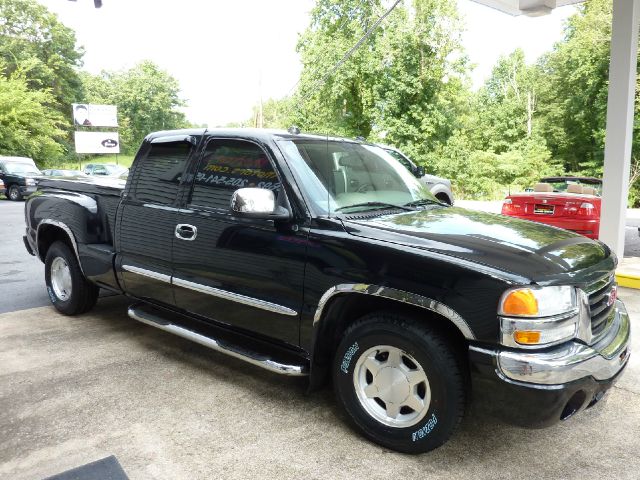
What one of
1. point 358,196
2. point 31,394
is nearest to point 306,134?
point 358,196

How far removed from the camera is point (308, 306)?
9.90ft

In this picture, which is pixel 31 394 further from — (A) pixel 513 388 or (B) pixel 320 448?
(A) pixel 513 388

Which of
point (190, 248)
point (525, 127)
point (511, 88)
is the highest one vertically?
point (511, 88)

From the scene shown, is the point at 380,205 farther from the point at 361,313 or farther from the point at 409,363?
the point at 409,363

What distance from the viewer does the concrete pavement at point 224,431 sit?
2656mm

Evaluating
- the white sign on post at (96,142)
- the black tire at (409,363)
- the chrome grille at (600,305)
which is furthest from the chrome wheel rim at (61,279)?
the white sign on post at (96,142)

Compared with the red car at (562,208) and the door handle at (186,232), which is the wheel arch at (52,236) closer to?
the door handle at (186,232)

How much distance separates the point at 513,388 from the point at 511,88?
43.7 meters

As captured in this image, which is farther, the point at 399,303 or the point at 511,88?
the point at 511,88

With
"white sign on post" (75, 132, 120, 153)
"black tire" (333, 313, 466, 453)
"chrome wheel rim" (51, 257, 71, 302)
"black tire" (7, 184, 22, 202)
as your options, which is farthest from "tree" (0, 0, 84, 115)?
"black tire" (333, 313, 466, 453)

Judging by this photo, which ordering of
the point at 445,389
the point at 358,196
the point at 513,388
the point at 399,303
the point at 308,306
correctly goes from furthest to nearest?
the point at 358,196 < the point at 308,306 < the point at 399,303 < the point at 445,389 < the point at 513,388

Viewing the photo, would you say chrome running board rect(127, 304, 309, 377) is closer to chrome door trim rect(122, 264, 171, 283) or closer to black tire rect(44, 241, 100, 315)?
chrome door trim rect(122, 264, 171, 283)

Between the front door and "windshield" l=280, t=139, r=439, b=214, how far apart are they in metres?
0.22

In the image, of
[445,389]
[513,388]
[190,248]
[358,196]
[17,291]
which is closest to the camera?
[513,388]
